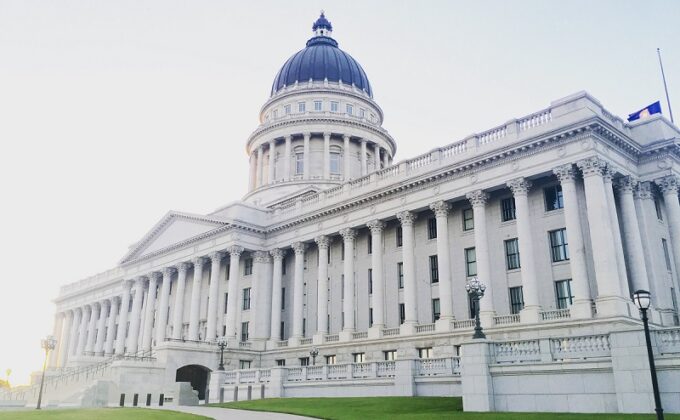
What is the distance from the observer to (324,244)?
2060 inches

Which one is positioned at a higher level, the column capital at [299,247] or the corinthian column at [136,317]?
the column capital at [299,247]

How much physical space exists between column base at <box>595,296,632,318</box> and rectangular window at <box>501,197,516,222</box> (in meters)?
9.65

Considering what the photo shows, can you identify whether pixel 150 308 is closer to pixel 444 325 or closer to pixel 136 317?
pixel 136 317

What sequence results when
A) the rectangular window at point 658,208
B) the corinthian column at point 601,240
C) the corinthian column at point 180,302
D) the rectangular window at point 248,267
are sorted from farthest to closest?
the corinthian column at point 180,302 → the rectangular window at point 248,267 → the rectangular window at point 658,208 → the corinthian column at point 601,240

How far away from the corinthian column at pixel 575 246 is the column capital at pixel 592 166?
0.80 metres

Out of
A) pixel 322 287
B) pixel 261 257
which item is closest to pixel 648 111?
pixel 322 287

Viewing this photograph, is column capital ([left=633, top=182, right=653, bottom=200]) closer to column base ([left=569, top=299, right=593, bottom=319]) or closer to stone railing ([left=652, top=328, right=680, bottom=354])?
column base ([left=569, top=299, right=593, bottom=319])

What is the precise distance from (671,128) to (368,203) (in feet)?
74.2

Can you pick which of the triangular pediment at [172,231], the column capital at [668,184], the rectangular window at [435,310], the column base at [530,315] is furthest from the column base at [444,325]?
the triangular pediment at [172,231]

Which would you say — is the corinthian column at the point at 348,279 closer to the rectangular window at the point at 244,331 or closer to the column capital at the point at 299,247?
the column capital at the point at 299,247

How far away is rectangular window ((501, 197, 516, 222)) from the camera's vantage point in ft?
137

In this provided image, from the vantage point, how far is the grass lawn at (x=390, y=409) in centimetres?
1962

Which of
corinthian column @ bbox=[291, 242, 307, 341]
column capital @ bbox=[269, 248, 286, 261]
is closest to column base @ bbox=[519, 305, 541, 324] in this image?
corinthian column @ bbox=[291, 242, 307, 341]

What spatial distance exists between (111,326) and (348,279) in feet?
150
